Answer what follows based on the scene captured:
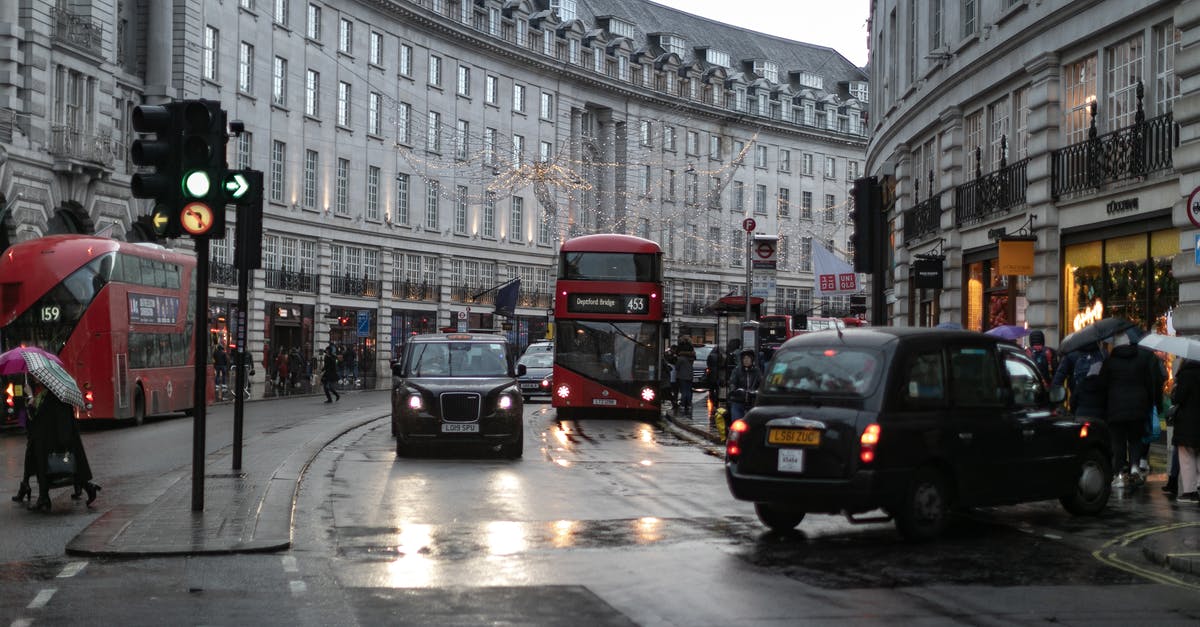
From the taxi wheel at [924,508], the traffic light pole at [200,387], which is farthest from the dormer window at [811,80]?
the taxi wheel at [924,508]

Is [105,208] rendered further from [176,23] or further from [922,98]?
[922,98]

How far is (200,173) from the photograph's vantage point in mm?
12688

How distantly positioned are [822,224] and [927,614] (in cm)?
9603

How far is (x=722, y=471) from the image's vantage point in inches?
772

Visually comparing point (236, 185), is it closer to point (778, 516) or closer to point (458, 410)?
point (778, 516)

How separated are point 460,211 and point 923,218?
140ft

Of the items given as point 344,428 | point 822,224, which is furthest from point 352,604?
point 822,224

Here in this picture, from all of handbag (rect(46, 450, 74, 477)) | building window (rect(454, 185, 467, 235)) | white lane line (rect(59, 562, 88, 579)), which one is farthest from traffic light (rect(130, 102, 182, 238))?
building window (rect(454, 185, 467, 235))

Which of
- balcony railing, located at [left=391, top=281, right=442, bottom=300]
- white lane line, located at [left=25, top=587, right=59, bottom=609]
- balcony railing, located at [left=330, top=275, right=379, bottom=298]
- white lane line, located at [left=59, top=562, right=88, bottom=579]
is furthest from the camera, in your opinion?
balcony railing, located at [left=391, top=281, right=442, bottom=300]

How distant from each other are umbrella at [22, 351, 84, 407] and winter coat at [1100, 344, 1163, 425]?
1043 cm

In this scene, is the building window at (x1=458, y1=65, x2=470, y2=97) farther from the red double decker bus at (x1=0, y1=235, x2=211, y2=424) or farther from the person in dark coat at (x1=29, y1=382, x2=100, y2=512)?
the person in dark coat at (x1=29, y1=382, x2=100, y2=512)

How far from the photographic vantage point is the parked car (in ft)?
147

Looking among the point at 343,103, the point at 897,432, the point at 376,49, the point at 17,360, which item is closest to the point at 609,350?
the point at 17,360

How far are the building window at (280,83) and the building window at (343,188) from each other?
16.4ft
